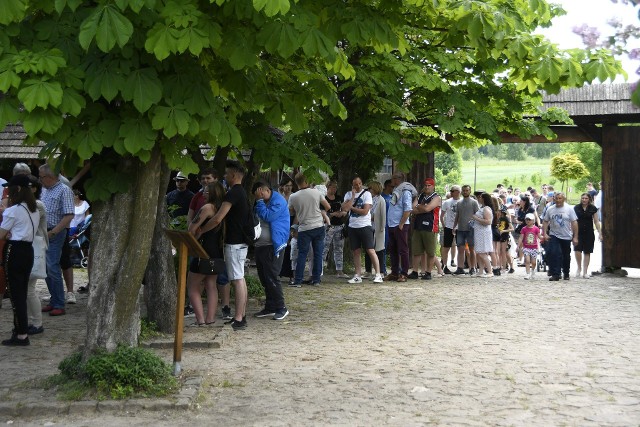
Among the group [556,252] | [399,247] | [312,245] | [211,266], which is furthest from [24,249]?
[556,252]

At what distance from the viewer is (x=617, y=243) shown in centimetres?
2025

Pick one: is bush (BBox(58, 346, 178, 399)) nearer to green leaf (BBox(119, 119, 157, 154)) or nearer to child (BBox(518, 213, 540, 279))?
green leaf (BBox(119, 119, 157, 154))

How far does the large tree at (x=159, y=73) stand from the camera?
7059 millimetres

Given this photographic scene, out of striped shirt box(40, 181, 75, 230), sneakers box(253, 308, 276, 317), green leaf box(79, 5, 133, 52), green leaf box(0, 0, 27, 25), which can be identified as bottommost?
sneakers box(253, 308, 276, 317)

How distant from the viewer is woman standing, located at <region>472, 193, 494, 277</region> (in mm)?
19375

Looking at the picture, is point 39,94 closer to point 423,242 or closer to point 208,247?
point 208,247

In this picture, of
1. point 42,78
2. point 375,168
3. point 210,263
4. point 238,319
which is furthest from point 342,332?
point 375,168

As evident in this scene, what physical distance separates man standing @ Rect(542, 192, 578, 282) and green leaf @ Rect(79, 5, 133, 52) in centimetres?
1362

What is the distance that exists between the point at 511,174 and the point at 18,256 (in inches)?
3723

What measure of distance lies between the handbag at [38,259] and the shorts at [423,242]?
9.01 m

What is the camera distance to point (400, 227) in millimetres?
18266

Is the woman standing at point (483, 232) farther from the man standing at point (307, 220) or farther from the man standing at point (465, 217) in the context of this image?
the man standing at point (307, 220)

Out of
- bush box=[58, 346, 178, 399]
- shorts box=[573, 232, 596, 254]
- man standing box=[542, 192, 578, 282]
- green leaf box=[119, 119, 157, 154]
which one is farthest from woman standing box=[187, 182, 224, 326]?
shorts box=[573, 232, 596, 254]

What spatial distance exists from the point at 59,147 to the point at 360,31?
2841mm
